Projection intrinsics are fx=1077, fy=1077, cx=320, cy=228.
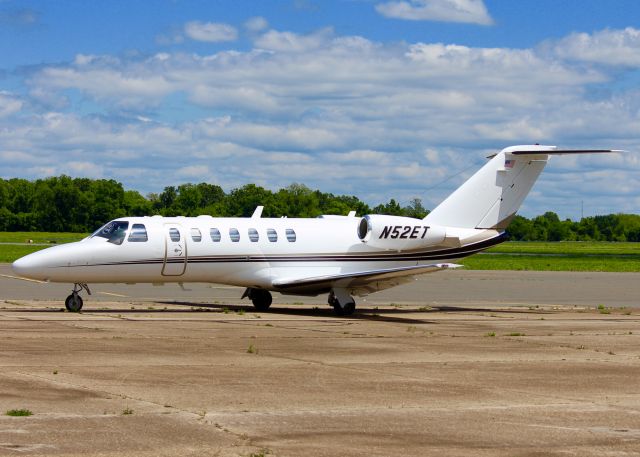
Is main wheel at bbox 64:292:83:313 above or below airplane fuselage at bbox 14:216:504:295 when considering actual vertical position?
below

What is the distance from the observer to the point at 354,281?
29.0 m

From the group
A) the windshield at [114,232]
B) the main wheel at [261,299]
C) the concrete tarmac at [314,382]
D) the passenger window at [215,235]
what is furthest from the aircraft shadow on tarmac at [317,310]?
the passenger window at [215,235]

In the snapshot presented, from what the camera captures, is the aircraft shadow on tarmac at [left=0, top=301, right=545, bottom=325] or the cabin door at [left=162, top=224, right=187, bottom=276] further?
the cabin door at [left=162, top=224, right=187, bottom=276]

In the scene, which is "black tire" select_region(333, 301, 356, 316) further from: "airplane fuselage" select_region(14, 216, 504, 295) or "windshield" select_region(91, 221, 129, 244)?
"windshield" select_region(91, 221, 129, 244)

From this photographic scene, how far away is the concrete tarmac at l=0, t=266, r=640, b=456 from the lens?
11.0 meters

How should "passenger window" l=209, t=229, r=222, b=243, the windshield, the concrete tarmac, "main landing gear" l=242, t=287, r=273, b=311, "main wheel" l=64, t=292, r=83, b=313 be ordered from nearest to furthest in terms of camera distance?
the concrete tarmac < "main wheel" l=64, t=292, r=83, b=313 < the windshield < "passenger window" l=209, t=229, r=222, b=243 < "main landing gear" l=242, t=287, r=273, b=311

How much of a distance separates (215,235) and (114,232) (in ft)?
9.14

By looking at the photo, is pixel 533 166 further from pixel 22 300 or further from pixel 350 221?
pixel 22 300

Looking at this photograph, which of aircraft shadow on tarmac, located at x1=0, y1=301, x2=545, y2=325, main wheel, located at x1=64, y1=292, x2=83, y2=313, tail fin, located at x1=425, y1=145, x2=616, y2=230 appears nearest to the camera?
main wheel, located at x1=64, y1=292, x2=83, y2=313

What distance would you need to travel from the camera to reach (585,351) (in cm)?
2048

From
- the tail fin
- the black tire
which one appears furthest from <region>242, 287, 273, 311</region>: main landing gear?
the tail fin

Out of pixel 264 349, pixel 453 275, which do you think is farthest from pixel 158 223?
pixel 453 275

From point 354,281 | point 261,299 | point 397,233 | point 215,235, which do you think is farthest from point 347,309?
point 215,235

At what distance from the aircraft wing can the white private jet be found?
3cm
